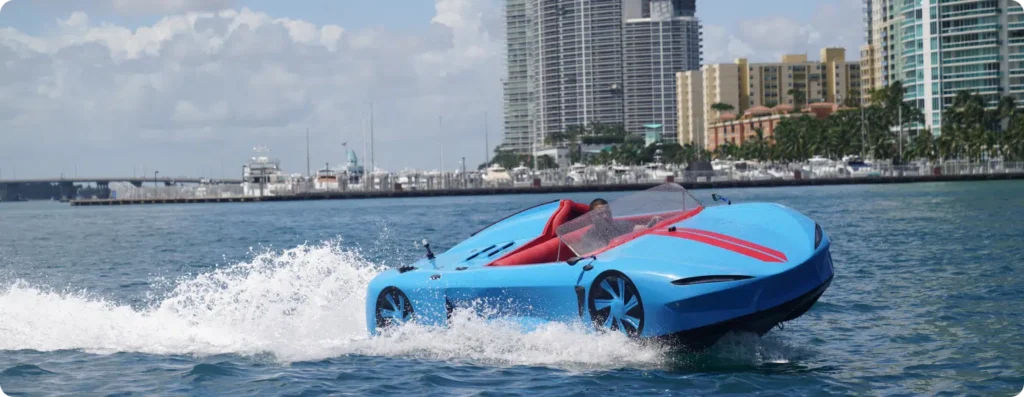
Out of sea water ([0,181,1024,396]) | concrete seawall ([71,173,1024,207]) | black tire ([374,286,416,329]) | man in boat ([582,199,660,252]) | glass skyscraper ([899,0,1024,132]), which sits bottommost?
concrete seawall ([71,173,1024,207])

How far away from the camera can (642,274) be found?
38.3 feet

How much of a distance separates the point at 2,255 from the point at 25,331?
28.9m

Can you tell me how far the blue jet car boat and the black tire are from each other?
0.04 feet

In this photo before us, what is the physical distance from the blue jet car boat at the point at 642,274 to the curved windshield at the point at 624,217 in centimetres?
1

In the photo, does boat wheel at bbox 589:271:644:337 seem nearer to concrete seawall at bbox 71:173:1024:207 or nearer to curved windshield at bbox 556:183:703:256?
curved windshield at bbox 556:183:703:256

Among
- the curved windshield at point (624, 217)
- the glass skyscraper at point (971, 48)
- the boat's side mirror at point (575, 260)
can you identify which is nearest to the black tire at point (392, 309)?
the curved windshield at point (624, 217)

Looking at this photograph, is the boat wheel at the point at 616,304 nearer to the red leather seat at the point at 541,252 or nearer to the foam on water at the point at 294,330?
the foam on water at the point at 294,330

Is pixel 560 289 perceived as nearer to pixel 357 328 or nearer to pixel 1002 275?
pixel 357 328

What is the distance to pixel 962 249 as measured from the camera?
89.4ft

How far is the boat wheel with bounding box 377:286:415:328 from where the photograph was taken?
44.4 feet

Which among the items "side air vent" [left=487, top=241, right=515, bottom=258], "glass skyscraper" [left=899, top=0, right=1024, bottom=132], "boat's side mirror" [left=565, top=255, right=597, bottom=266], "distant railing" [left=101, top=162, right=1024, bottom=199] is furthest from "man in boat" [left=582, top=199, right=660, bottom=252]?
"glass skyscraper" [left=899, top=0, right=1024, bottom=132]

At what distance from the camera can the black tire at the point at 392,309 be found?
13531 millimetres

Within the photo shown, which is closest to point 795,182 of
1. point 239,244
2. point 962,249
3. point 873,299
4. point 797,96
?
point 797,96

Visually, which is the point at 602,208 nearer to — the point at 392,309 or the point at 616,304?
the point at 616,304
